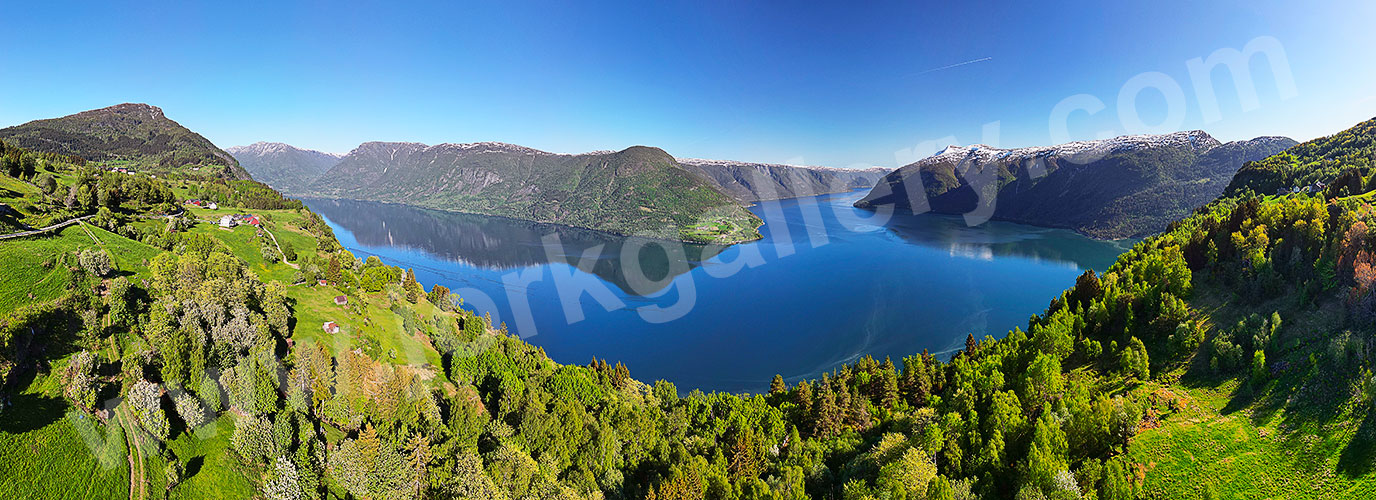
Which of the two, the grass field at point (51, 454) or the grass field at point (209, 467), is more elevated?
the grass field at point (51, 454)

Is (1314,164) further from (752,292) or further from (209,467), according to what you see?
(209,467)

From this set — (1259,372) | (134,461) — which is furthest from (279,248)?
(1259,372)

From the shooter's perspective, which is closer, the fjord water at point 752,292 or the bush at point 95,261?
the bush at point 95,261

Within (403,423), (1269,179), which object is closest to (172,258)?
(403,423)

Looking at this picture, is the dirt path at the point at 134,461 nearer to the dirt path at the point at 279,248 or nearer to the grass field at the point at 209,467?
the grass field at the point at 209,467

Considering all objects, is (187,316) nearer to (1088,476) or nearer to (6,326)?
(6,326)

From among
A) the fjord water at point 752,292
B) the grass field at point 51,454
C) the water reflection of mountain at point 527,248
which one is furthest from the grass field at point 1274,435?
the water reflection of mountain at point 527,248
